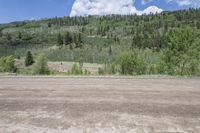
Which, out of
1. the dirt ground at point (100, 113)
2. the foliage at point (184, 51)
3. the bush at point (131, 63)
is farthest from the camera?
the bush at point (131, 63)

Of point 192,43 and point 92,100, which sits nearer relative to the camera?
point 92,100

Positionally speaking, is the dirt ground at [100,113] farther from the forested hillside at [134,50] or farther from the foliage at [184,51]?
the foliage at [184,51]

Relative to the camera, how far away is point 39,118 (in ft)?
21.7

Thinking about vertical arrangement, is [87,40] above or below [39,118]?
above

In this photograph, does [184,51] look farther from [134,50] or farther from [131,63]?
[134,50]

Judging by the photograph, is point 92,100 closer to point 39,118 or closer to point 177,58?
point 39,118

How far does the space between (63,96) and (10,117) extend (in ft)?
10.8

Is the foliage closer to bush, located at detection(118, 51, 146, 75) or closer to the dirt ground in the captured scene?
bush, located at detection(118, 51, 146, 75)

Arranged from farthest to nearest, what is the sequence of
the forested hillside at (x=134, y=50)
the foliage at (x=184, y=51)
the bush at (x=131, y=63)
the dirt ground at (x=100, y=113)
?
the bush at (x=131, y=63)
the forested hillside at (x=134, y=50)
the foliage at (x=184, y=51)
the dirt ground at (x=100, y=113)

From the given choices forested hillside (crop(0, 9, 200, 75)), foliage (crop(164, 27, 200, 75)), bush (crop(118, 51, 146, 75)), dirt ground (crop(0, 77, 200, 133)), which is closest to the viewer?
dirt ground (crop(0, 77, 200, 133))

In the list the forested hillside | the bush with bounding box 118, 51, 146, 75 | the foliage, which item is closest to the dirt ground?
the forested hillside

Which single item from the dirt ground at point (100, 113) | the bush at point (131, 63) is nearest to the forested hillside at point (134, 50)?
the bush at point (131, 63)

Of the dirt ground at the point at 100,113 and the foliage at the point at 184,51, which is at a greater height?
the foliage at the point at 184,51

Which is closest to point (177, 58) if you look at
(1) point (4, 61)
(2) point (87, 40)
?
(1) point (4, 61)
